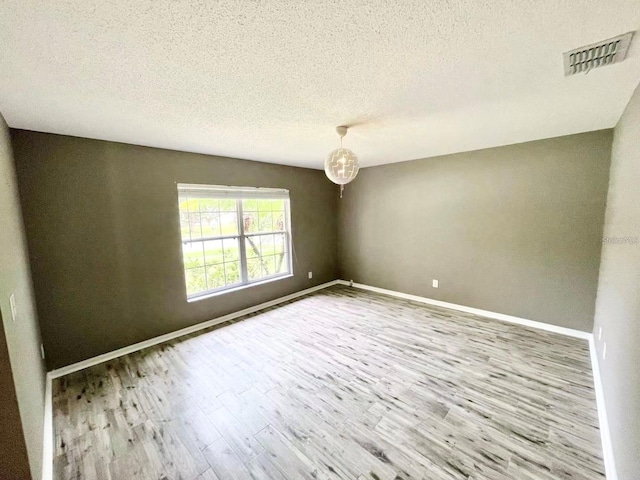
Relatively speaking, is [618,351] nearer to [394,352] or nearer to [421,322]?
[394,352]

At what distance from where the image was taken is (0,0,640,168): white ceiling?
3.36 feet

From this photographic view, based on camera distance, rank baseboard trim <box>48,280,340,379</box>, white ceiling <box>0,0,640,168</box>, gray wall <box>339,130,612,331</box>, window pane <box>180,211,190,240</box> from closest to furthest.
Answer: white ceiling <box>0,0,640,168</box> → baseboard trim <box>48,280,340,379</box> → gray wall <box>339,130,612,331</box> → window pane <box>180,211,190,240</box>

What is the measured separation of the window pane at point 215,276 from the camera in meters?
3.64

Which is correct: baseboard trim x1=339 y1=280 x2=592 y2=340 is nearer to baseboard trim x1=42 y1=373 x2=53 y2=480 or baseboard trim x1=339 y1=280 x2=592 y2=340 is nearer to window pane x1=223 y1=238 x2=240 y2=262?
window pane x1=223 y1=238 x2=240 y2=262

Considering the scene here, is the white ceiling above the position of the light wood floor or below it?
above

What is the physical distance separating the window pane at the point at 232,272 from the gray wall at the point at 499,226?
2455 millimetres

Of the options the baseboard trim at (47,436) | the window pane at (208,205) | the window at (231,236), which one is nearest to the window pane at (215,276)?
the window at (231,236)

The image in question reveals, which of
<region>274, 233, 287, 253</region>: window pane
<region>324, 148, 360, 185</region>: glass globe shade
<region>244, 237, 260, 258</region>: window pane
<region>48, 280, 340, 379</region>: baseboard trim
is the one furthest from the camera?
<region>274, 233, 287, 253</region>: window pane

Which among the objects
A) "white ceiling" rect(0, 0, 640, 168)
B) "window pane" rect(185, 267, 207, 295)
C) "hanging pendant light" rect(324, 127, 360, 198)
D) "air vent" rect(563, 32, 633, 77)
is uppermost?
"white ceiling" rect(0, 0, 640, 168)

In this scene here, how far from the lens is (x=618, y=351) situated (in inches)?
63.4

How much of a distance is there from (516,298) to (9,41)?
4863 millimetres

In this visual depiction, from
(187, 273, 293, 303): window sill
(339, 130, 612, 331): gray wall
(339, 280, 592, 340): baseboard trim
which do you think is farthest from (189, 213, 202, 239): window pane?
(339, 280, 592, 340): baseboard trim

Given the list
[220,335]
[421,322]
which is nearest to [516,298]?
[421,322]

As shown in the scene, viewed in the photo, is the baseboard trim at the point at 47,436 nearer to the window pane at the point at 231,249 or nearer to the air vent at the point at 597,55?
the window pane at the point at 231,249
